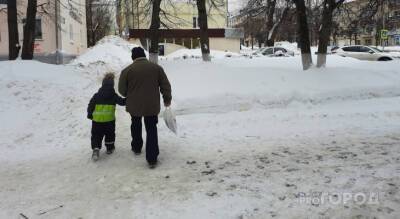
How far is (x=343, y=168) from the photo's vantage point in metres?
5.98

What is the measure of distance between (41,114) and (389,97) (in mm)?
8705

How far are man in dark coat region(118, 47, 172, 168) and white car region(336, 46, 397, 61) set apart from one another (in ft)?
88.1

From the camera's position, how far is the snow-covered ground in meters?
5.00

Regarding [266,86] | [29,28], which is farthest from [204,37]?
[29,28]

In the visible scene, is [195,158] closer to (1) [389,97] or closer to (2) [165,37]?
(1) [389,97]

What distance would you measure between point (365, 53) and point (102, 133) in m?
27.8

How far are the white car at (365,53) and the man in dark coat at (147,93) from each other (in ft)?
88.1

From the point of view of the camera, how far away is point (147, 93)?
658 cm

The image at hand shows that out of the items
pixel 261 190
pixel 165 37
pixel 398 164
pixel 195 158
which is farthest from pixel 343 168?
pixel 165 37

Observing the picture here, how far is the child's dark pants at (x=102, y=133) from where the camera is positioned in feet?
23.2

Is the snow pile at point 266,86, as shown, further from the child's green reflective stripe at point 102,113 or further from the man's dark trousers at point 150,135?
the man's dark trousers at point 150,135

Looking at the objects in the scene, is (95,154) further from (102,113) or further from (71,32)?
(71,32)

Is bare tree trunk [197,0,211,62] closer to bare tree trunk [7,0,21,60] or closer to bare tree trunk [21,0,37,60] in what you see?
bare tree trunk [21,0,37,60]

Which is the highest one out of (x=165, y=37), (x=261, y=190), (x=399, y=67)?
(x=165, y=37)
